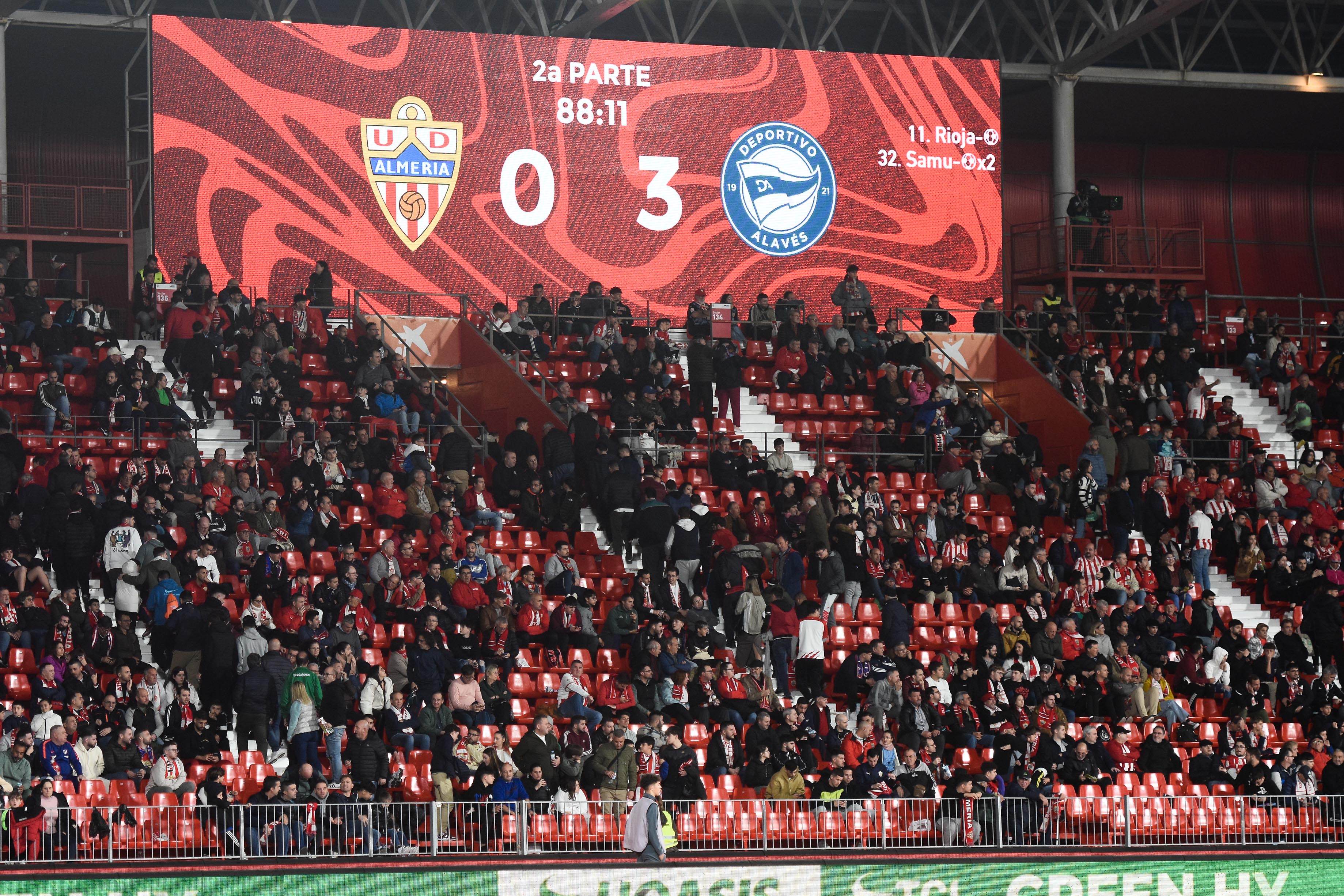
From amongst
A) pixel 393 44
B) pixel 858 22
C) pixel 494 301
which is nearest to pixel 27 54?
pixel 393 44

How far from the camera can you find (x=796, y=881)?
53.4ft

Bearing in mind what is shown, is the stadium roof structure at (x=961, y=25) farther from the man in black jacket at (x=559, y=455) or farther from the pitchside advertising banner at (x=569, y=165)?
the man in black jacket at (x=559, y=455)

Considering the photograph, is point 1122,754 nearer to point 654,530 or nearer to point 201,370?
point 654,530

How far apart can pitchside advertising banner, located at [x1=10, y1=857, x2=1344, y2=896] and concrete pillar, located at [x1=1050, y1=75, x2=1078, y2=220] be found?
17837 mm

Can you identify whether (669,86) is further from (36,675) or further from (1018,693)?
(36,675)

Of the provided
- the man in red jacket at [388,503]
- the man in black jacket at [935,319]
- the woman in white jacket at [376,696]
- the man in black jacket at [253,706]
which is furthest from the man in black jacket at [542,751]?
the man in black jacket at [935,319]

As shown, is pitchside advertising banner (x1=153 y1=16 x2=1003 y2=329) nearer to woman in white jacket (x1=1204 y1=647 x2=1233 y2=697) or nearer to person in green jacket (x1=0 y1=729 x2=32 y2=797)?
woman in white jacket (x1=1204 y1=647 x2=1233 y2=697)

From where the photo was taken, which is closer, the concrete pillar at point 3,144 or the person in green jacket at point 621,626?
the person in green jacket at point 621,626

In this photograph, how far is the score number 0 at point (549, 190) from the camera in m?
29.4

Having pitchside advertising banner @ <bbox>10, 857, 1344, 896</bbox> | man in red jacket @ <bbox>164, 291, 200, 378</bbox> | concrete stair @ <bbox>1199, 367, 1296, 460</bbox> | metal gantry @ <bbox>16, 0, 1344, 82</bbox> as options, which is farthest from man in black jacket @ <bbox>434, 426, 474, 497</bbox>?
concrete stair @ <bbox>1199, 367, 1296, 460</bbox>

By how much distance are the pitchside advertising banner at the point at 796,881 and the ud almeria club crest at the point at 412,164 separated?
1445 cm

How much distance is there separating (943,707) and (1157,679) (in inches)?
101

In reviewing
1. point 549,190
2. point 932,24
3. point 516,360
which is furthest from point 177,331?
point 932,24

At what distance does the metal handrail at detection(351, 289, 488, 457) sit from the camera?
24594 mm
